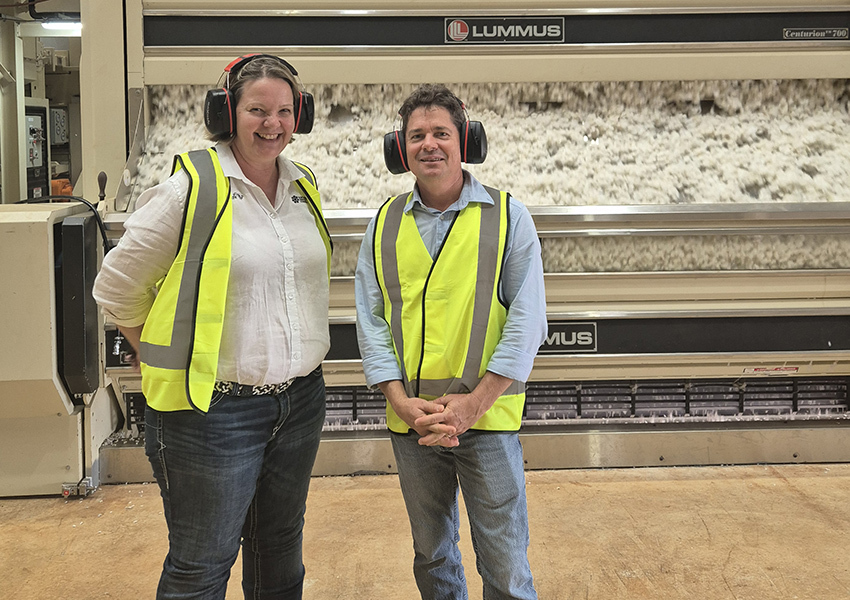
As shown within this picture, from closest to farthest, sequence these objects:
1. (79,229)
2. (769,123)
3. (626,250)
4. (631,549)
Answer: (631,549)
(79,229)
(626,250)
(769,123)

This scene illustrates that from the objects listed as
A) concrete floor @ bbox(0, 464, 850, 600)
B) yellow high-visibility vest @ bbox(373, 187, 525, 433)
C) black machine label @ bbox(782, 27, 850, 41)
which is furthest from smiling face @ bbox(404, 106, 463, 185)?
black machine label @ bbox(782, 27, 850, 41)

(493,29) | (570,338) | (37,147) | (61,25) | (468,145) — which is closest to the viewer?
(468,145)

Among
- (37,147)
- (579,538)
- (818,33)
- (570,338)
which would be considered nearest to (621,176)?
(570,338)

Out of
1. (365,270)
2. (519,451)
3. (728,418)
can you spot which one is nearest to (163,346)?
(365,270)

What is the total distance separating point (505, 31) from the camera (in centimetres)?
308

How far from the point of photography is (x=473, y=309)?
1629mm

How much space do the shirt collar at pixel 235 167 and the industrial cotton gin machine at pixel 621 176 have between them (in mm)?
1062

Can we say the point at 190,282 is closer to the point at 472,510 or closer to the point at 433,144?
the point at 433,144

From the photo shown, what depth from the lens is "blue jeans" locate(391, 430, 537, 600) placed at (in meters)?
1.62

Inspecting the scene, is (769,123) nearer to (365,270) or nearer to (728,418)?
(728,418)

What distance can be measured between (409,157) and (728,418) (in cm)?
214

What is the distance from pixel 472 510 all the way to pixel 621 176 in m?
1.72

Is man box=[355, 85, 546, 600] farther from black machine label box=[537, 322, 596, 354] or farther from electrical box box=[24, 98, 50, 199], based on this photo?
electrical box box=[24, 98, 50, 199]

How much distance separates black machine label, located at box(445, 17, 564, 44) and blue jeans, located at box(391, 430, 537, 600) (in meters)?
1.90
